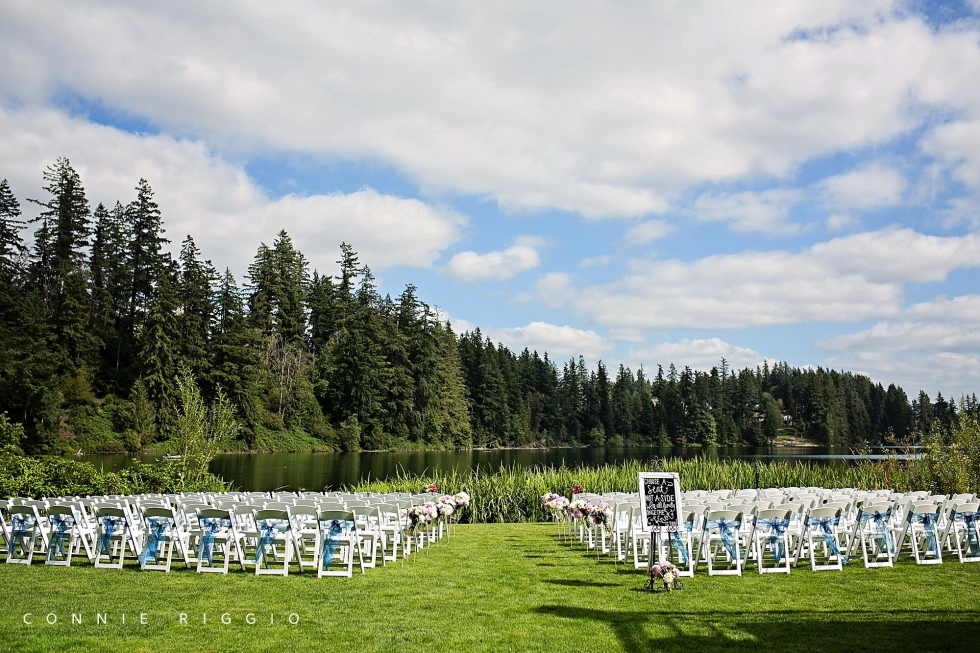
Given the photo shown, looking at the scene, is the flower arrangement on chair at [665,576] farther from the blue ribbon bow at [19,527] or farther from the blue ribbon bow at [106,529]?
the blue ribbon bow at [19,527]

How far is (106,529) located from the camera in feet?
31.9

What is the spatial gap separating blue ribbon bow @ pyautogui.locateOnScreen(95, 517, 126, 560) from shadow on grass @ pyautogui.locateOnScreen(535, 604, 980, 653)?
5.99 m

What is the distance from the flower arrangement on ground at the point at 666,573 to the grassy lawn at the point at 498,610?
0.17 metres

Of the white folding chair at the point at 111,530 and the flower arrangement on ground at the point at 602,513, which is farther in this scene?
the flower arrangement on ground at the point at 602,513

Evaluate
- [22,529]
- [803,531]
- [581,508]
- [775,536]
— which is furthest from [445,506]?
[22,529]

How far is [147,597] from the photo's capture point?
7.73m

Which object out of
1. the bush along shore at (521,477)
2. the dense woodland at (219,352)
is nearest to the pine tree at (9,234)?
the dense woodland at (219,352)

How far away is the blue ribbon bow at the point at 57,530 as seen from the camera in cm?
991

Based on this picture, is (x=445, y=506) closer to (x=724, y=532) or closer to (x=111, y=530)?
(x=724, y=532)

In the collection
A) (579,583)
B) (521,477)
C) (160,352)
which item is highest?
(160,352)

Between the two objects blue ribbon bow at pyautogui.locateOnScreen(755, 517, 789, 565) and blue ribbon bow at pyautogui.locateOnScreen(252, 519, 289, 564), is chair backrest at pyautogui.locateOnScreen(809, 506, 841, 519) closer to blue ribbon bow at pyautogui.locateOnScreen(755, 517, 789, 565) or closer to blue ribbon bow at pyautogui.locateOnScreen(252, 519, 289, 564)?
blue ribbon bow at pyautogui.locateOnScreen(755, 517, 789, 565)

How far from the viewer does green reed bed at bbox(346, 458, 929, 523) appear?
1975cm

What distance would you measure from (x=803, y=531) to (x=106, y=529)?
9.22m

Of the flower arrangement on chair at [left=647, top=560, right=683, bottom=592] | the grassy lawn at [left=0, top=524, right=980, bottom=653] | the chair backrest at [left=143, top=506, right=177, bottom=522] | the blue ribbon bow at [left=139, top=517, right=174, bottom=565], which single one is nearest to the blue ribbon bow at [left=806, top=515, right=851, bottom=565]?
the grassy lawn at [left=0, top=524, right=980, bottom=653]
